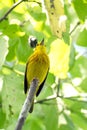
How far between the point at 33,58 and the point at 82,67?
1.98 ft

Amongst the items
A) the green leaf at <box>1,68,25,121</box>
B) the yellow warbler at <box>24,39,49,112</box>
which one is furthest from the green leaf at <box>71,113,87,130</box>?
the yellow warbler at <box>24,39,49,112</box>

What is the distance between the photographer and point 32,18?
4.46 ft

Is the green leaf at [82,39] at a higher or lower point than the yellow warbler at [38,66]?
lower

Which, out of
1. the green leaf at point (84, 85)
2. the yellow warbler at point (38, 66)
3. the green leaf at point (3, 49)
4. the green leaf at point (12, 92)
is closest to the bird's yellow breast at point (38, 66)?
the yellow warbler at point (38, 66)

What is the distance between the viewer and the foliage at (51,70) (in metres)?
1.19

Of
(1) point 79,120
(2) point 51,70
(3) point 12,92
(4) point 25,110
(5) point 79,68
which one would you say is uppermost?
(4) point 25,110

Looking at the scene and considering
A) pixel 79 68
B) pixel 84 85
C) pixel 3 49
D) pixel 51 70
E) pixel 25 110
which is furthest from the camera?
pixel 79 68

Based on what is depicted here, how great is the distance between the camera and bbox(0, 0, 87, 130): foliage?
119 centimetres

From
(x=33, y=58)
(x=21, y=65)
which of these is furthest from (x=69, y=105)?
(x=33, y=58)

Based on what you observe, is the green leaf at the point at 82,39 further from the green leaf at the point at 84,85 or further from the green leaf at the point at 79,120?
the green leaf at the point at 79,120

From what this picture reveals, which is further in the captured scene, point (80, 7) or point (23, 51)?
point (23, 51)

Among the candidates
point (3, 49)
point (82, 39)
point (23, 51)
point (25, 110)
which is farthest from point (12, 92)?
point (25, 110)

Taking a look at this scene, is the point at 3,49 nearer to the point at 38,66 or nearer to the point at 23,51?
the point at 38,66

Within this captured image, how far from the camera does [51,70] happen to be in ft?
3.56
